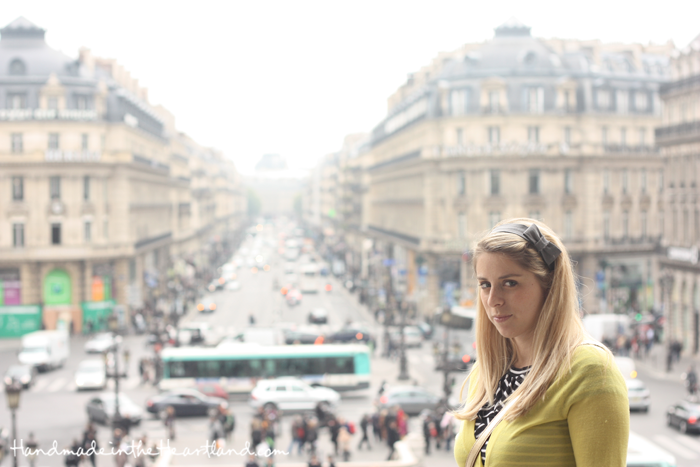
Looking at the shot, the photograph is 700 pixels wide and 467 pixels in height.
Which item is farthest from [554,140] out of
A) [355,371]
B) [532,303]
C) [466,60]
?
[532,303]

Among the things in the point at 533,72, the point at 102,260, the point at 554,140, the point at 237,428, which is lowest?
the point at 237,428

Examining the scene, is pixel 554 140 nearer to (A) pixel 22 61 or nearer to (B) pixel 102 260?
(B) pixel 102 260

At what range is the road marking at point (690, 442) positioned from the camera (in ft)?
97.5

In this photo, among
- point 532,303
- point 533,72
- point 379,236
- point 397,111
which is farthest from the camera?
point 379,236

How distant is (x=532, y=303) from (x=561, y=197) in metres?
63.0

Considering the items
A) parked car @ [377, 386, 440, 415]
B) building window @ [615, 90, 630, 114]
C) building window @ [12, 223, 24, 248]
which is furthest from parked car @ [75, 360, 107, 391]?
building window @ [615, 90, 630, 114]

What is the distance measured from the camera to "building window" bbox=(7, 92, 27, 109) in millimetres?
63094

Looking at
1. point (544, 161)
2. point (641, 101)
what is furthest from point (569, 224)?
point (641, 101)

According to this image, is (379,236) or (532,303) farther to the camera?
(379,236)

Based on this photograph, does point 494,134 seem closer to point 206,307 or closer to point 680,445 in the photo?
point 206,307

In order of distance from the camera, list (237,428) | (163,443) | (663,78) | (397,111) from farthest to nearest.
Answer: (397,111) → (663,78) → (237,428) → (163,443)

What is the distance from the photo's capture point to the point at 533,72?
6381 cm

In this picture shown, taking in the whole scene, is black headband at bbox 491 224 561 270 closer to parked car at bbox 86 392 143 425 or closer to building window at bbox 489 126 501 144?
parked car at bbox 86 392 143 425

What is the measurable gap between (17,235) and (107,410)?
105 ft
